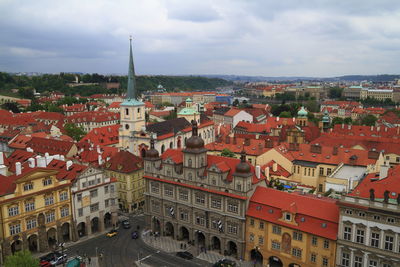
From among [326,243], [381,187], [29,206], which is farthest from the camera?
[29,206]

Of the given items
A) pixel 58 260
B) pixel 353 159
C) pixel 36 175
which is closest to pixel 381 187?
pixel 353 159

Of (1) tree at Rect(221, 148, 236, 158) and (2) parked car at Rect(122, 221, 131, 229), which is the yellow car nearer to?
(2) parked car at Rect(122, 221, 131, 229)

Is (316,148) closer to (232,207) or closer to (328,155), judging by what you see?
(328,155)

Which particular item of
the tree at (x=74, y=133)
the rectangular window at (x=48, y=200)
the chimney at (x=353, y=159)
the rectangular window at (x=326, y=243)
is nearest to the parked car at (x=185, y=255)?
the rectangular window at (x=326, y=243)

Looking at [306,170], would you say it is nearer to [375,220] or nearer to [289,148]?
[289,148]

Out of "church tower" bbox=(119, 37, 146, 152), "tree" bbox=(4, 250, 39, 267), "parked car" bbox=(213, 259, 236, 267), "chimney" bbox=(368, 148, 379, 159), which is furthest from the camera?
"church tower" bbox=(119, 37, 146, 152)

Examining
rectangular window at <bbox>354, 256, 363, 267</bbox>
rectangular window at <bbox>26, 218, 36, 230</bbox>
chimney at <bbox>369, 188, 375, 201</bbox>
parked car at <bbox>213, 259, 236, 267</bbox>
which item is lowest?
parked car at <bbox>213, 259, 236, 267</bbox>

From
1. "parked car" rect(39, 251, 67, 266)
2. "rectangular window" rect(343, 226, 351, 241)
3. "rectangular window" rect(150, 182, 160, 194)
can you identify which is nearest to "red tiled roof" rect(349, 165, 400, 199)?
"rectangular window" rect(343, 226, 351, 241)
